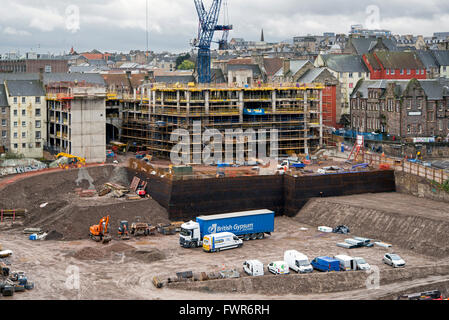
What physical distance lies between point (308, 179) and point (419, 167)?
11.5 metres

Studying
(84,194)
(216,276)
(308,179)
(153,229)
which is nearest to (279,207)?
(308,179)

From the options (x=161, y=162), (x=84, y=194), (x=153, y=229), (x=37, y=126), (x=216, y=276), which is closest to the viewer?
(x=216, y=276)

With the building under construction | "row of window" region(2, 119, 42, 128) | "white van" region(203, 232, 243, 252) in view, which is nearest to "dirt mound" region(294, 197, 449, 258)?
"white van" region(203, 232, 243, 252)

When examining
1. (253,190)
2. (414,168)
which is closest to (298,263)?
(253,190)

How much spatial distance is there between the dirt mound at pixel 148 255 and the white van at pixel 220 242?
369 centimetres

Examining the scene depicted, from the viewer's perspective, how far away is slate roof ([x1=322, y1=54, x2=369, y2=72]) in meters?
116

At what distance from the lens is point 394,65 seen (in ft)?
390

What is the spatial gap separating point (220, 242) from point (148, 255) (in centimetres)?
596

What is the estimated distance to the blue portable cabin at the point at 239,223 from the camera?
59.3 metres

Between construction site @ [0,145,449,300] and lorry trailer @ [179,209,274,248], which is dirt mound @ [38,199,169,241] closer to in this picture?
construction site @ [0,145,449,300]

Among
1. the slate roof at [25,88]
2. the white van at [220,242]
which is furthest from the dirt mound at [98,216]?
the slate roof at [25,88]

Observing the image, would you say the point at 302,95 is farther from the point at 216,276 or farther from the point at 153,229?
the point at 216,276

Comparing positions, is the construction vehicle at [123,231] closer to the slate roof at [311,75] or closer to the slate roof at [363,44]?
the slate roof at [311,75]

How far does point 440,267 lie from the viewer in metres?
52.0
